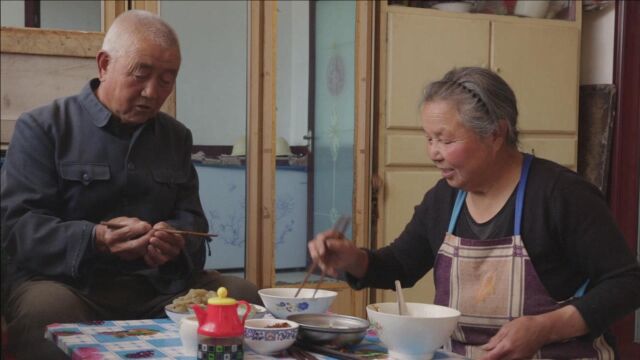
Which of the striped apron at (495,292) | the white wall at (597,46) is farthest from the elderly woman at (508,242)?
the white wall at (597,46)

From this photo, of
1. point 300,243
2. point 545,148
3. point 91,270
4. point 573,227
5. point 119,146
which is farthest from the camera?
point 545,148

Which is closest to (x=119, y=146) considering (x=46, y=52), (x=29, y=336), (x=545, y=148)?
(x=29, y=336)

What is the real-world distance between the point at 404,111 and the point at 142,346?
271cm

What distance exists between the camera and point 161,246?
2385mm

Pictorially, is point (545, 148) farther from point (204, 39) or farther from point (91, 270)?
point (91, 270)

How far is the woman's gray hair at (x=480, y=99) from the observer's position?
2.04 m

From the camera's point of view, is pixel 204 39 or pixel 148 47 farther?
pixel 204 39

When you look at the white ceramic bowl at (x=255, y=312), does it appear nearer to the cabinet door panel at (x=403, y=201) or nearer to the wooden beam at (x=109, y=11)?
the wooden beam at (x=109, y=11)

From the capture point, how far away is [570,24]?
4.61 meters

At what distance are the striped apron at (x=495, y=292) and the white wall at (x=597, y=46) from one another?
288 cm

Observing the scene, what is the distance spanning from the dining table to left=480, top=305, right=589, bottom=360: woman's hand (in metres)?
0.10

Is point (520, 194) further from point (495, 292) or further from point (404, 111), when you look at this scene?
point (404, 111)

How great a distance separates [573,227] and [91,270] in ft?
4.63

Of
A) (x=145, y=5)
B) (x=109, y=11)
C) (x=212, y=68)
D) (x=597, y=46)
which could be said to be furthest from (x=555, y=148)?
(x=109, y=11)
